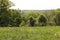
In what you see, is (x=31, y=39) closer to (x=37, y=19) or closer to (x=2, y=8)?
(x=2, y=8)

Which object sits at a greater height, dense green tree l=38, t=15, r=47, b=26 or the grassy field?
the grassy field

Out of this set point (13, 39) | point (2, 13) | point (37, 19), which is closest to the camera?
point (13, 39)

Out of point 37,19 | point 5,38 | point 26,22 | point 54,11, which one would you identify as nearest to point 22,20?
point 26,22

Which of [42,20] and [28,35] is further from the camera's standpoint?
[42,20]

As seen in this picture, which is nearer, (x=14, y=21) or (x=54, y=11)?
(x=14, y=21)

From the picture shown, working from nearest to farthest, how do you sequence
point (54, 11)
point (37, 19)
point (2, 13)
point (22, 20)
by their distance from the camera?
point (2, 13), point (22, 20), point (37, 19), point (54, 11)

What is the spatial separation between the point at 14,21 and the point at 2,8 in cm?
238

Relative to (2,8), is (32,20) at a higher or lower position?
lower

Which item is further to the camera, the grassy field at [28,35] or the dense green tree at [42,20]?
the dense green tree at [42,20]

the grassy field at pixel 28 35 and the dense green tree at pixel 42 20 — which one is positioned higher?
the grassy field at pixel 28 35

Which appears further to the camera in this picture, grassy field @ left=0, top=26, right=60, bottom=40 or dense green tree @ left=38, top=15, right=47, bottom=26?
dense green tree @ left=38, top=15, right=47, bottom=26

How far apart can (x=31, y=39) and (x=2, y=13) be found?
2216cm

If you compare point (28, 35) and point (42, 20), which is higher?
point (28, 35)

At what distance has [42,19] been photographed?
36094 millimetres
